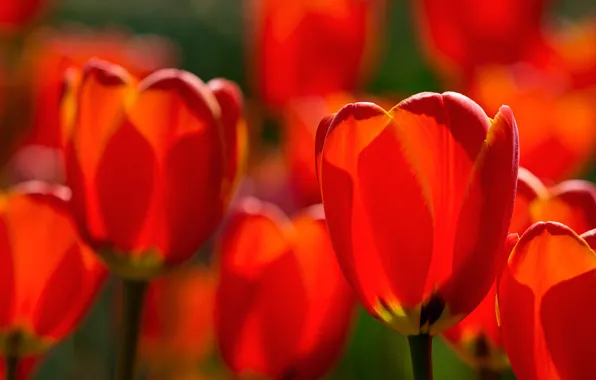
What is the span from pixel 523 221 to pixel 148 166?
19cm

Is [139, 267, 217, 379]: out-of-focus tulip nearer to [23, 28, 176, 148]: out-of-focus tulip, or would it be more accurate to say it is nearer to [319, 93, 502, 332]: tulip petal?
[23, 28, 176, 148]: out-of-focus tulip

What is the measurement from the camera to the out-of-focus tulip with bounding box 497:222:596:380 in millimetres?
419

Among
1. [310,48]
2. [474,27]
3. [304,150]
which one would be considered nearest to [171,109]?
[304,150]

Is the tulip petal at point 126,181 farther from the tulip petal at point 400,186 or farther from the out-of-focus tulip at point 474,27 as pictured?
the out-of-focus tulip at point 474,27

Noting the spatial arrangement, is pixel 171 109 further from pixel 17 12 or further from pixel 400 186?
pixel 17 12

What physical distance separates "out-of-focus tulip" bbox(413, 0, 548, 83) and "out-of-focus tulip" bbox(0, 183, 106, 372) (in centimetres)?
77

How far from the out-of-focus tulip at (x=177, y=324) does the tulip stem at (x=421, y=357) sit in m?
0.44

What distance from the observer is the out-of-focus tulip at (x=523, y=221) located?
0.52 metres

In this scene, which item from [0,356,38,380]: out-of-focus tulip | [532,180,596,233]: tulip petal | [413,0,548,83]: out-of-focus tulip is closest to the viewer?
[532,180,596,233]: tulip petal

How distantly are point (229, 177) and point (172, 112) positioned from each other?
45 millimetres

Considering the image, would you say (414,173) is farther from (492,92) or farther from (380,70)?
(380,70)

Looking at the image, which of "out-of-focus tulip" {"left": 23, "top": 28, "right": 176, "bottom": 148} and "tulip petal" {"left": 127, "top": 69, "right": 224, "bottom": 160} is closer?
"tulip petal" {"left": 127, "top": 69, "right": 224, "bottom": 160}

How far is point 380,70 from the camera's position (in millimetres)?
2252

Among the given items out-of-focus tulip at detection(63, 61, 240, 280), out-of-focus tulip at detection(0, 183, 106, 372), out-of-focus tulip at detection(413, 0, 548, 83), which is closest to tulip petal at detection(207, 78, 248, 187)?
out-of-focus tulip at detection(63, 61, 240, 280)
